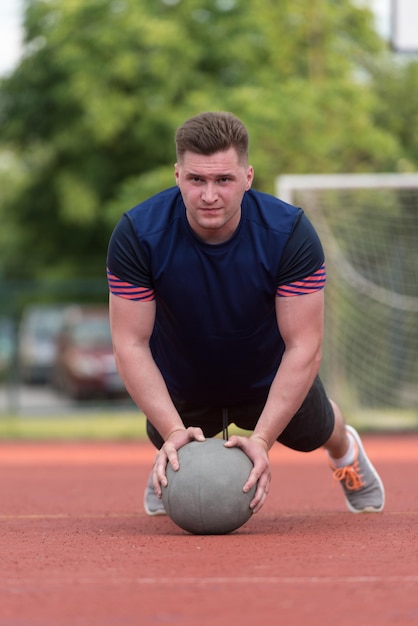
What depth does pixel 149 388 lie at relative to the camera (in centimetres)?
598

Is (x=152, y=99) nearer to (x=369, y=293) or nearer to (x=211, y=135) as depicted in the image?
(x=369, y=293)

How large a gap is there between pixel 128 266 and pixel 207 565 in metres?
1.57

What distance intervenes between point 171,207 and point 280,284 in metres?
0.63

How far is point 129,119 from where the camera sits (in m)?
25.2

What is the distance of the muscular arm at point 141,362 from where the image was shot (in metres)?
5.96

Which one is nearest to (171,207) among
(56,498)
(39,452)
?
(56,498)

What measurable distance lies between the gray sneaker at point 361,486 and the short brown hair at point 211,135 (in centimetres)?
217

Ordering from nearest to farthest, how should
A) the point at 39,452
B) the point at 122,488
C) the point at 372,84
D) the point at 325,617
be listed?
the point at 325,617 → the point at 122,488 → the point at 39,452 → the point at 372,84

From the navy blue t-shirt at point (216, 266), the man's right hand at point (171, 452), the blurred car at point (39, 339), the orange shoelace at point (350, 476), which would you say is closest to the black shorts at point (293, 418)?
the orange shoelace at point (350, 476)

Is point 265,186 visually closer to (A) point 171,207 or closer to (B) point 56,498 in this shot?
(B) point 56,498

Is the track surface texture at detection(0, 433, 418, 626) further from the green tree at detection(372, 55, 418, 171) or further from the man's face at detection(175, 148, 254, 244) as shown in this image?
the green tree at detection(372, 55, 418, 171)

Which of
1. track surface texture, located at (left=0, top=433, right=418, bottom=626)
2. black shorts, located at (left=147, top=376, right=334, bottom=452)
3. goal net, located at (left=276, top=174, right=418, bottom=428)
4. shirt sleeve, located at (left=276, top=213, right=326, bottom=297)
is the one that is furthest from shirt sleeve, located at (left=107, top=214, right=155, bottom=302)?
goal net, located at (left=276, top=174, right=418, bottom=428)

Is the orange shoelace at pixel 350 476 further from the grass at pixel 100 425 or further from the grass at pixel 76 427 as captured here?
the grass at pixel 76 427

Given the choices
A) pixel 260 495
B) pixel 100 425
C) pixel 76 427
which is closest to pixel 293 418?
pixel 260 495
